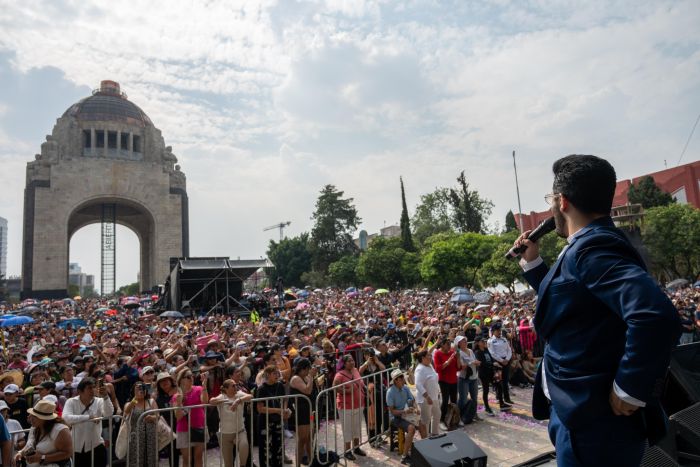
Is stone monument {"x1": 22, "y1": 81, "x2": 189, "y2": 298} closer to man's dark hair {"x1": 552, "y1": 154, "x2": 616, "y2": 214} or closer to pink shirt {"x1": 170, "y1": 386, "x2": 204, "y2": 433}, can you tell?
pink shirt {"x1": 170, "y1": 386, "x2": 204, "y2": 433}

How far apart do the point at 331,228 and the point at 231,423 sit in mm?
56440

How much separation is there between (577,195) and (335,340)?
33.3 ft

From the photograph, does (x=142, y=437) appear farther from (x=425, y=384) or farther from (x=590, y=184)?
(x=590, y=184)

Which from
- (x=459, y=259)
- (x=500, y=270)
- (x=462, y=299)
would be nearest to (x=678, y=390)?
(x=462, y=299)

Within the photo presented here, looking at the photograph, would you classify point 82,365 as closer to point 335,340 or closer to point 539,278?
point 335,340

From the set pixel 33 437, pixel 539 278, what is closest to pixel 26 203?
pixel 33 437

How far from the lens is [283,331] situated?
46.6ft

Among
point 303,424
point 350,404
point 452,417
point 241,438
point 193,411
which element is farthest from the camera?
point 452,417

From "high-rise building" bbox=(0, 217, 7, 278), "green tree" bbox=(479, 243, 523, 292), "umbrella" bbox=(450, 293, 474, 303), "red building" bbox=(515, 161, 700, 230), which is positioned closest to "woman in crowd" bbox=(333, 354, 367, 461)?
"umbrella" bbox=(450, 293, 474, 303)

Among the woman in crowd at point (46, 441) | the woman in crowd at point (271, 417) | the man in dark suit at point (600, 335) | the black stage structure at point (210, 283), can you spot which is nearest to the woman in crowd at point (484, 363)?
the woman in crowd at point (271, 417)

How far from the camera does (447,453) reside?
396 centimetres

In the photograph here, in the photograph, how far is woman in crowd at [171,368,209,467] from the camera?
581 cm

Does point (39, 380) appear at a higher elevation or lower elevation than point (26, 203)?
lower

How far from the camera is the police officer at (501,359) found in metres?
9.09
